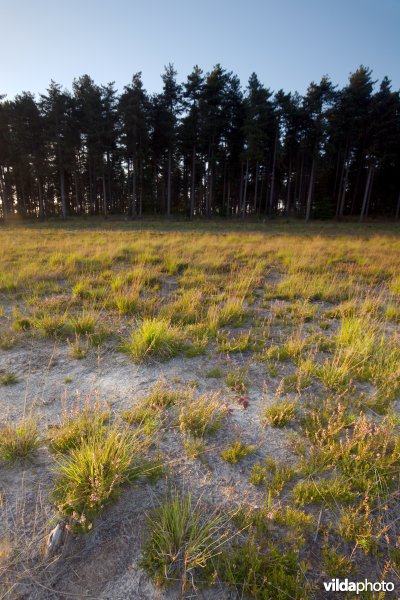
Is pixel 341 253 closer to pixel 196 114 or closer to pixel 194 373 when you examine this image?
pixel 194 373

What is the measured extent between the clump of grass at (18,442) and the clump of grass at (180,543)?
118cm

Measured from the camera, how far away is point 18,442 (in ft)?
7.47

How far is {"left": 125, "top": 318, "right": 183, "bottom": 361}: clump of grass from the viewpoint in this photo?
3934 mm

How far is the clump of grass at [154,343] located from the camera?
393cm

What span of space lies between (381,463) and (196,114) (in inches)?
1488

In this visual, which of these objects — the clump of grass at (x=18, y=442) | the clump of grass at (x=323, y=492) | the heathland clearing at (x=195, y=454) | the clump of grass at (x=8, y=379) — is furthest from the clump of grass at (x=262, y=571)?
the clump of grass at (x=8, y=379)

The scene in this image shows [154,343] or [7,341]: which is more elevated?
[154,343]

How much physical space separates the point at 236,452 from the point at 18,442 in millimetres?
1785

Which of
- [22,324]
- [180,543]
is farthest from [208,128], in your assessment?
[180,543]

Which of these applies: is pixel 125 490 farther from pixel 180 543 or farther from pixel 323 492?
pixel 323 492

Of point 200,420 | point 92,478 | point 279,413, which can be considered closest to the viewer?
point 92,478

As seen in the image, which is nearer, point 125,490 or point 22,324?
point 125,490

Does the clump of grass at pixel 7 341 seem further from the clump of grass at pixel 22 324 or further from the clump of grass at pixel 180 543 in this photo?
the clump of grass at pixel 180 543

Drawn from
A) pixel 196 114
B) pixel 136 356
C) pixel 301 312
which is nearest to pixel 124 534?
pixel 136 356
